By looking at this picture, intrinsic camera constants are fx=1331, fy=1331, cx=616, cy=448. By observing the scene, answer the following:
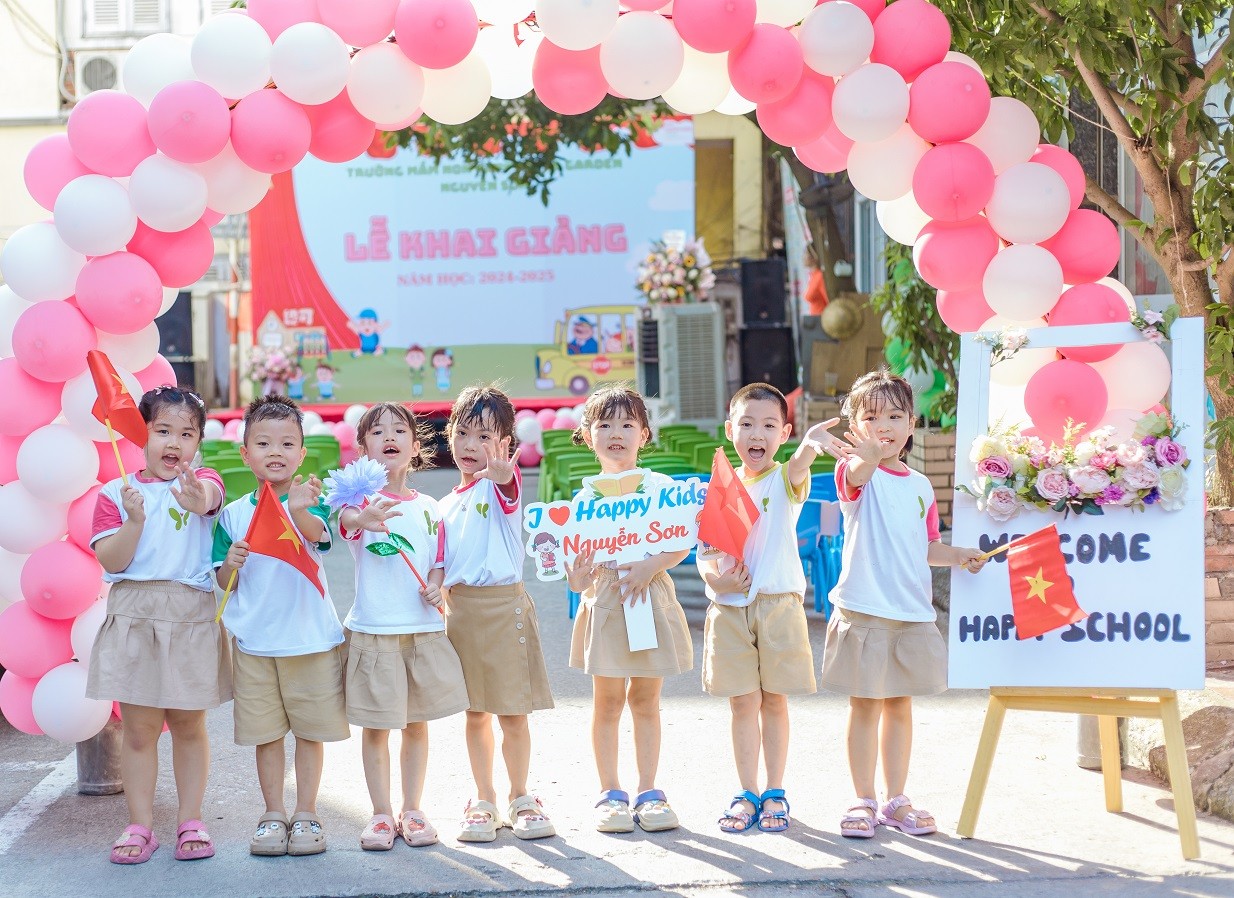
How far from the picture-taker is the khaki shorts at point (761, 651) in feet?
12.8

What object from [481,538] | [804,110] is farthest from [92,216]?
[804,110]

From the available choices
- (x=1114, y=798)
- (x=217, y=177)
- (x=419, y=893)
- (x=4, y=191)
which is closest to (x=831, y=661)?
(x=1114, y=798)

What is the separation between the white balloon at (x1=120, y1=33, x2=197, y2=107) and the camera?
4.18 meters

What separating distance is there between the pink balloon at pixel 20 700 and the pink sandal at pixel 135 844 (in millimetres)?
553

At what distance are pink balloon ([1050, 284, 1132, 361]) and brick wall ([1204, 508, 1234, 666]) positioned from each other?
58.2 inches

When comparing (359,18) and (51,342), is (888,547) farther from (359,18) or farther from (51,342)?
(51,342)

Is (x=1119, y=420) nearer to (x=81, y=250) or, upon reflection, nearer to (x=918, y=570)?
(x=918, y=570)

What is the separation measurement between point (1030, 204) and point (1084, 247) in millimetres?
229

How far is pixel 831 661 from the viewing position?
3922 mm

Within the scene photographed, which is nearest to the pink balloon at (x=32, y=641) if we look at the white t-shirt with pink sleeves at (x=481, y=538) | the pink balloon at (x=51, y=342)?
the pink balloon at (x=51, y=342)

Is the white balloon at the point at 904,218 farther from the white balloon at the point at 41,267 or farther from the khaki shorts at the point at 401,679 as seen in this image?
the white balloon at the point at 41,267

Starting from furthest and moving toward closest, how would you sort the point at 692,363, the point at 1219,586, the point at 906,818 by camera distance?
the point at 692,363 → the point at 1219,586 → the point at 906,818

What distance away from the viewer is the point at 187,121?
402 cm

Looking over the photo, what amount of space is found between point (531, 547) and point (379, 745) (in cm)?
72
